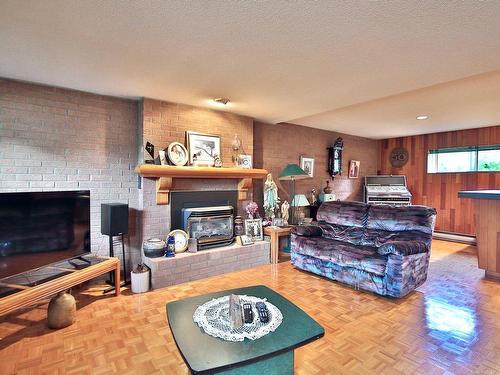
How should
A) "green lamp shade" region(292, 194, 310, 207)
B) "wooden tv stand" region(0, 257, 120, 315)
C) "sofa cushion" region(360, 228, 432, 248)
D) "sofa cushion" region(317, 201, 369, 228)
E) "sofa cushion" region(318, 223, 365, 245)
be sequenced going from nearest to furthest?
"wooden tv stand" region(0, 257, 120, 315)
"sofa cushion" region(360, 228, 432, 248)
"sofa cushion" region(318, 223, 365, 245)
"sofa cushion" region(317, 201, 369, 228)
"green lamp shade" region(292, 194, 310, 207)

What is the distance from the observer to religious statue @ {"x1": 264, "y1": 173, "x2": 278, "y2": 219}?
4.38m

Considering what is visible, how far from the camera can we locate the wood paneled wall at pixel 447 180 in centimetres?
539

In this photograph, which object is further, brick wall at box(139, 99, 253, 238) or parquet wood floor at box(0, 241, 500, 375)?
brick wall at box(139, 99, 253, 238)

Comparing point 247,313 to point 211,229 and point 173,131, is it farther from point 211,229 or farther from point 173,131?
point 173,131

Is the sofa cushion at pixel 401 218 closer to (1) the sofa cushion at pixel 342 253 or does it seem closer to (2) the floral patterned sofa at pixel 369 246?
(2) the floral patterned sofa at pixel 369 246

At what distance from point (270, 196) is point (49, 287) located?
301cm

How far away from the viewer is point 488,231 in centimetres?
348

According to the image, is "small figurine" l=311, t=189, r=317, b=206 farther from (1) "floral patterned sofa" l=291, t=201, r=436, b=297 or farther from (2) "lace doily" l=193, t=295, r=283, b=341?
(2) "lace doily" l=193, t=295, r=283, b=341

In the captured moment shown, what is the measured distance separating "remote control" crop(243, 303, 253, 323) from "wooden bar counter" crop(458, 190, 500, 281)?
342cm

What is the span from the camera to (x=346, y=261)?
3.07 metres

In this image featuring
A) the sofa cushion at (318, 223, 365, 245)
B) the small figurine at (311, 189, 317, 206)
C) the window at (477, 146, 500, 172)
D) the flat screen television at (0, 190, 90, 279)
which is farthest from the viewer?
the small figurine at (311, 189, 317, 206)

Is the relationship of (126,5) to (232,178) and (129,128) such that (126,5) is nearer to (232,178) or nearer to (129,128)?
(129,128)

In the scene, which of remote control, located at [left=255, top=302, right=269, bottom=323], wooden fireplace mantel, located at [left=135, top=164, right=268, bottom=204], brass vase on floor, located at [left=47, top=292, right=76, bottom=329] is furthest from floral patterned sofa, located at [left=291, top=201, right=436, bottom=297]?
brass vase on floor, located at [left=47, top=292, right=76, bottom=329]

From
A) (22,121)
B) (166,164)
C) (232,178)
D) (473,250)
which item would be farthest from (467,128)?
(22,121)
